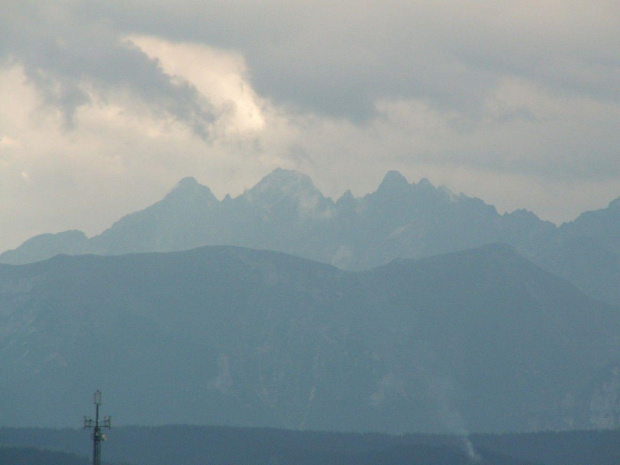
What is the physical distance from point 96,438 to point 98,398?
7.22 metres

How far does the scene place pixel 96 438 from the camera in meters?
161

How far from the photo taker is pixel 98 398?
167375 millimetres
